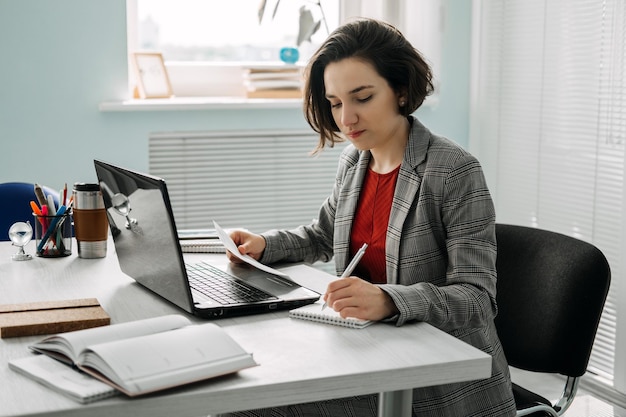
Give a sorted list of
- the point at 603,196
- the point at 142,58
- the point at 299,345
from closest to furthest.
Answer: the point at 299,345, the point at 603,196, the point at 142,58

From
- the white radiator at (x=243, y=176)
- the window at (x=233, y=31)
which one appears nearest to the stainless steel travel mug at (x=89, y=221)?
the white radiator at (x=243, y=176)

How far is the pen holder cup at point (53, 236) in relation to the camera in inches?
78.2

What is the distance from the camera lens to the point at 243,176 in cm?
358

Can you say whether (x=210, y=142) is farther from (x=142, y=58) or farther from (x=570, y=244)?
(x=570, y=244)

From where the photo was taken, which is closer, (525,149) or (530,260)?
(530,260)

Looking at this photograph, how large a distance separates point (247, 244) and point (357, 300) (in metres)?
0.54

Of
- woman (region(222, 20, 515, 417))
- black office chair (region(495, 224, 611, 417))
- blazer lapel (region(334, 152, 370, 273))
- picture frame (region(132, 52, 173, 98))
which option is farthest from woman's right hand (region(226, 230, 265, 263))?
picture frame (region(132, 52, 173, 98))

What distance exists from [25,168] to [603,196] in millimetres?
2150

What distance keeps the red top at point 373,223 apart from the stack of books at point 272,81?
5.70 feet

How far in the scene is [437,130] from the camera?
382 cm

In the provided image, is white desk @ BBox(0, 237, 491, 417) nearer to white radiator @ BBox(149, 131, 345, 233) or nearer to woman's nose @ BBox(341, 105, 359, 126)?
woman's nose @ BBox(341, 105, 359, 126)

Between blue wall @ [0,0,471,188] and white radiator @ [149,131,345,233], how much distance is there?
10cm

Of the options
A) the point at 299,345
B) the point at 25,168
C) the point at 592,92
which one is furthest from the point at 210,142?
the point at 299,345

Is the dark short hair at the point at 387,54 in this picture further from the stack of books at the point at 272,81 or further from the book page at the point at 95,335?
the stack of books at the point at 272,81
